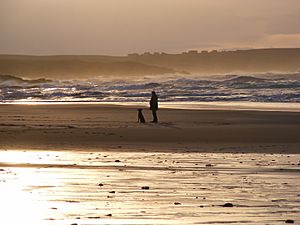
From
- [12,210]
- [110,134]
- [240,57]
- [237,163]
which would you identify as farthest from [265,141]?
[240,57]

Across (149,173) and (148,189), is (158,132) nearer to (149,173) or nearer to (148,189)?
(149,173)

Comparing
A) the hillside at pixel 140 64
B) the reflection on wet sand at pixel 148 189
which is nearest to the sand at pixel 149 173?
the reflection on wet sand at pixel 148 189

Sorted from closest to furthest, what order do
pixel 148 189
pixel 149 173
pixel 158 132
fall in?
pixel 148 189
pixel 149 173
pixel 158 132

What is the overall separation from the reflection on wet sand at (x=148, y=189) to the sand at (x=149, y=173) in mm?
11

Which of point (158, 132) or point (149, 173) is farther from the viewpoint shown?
point (158, 132)

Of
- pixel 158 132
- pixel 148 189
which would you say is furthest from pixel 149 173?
pixel 158 132

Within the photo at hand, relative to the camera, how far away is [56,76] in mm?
136250

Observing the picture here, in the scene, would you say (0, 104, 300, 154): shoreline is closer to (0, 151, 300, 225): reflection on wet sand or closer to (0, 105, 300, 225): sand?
(0, 105, 300, 225): sand

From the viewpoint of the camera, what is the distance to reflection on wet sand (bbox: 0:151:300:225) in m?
7.80

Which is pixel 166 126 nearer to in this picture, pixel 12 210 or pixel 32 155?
pixel 32 155

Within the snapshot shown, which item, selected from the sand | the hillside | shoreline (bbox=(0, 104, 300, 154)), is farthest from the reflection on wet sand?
the hillside

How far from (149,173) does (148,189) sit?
→ 181 centimetres

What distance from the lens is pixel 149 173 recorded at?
1152 cm

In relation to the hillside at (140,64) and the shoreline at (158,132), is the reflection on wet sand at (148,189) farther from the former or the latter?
the hillside at (140,64)
